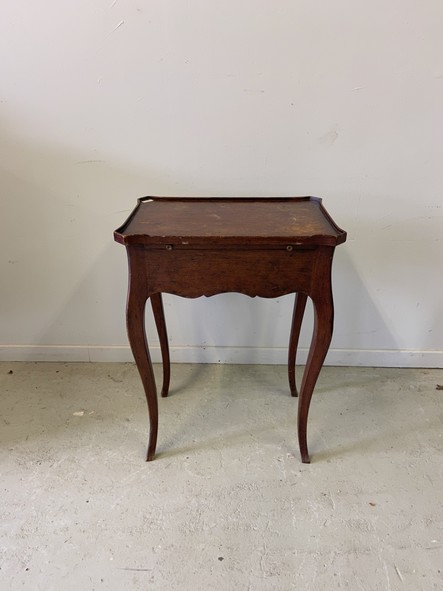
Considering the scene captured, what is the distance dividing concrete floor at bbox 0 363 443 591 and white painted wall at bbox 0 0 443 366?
Result: 0.21m

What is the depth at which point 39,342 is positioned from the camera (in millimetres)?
1672

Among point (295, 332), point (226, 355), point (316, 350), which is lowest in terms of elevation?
point (226, 355)

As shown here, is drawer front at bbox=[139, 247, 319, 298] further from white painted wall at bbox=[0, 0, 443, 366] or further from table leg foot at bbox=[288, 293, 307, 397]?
white painted wall at bbox=[0, 0, 443, 366]

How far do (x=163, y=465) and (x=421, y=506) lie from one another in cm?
70

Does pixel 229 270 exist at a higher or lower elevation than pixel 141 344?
higher

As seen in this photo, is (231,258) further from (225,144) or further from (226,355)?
(226,355)

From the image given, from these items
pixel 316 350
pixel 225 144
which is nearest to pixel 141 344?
pixel 316 350

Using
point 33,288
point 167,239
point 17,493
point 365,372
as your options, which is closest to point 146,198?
point 167,239

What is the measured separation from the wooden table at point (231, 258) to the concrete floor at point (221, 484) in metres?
0.32

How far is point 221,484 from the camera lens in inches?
46.1

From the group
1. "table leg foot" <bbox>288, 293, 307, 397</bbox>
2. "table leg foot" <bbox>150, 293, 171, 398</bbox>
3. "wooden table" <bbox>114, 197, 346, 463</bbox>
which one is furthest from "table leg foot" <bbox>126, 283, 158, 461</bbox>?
"table leg foot" <bbox>288, 293, 307, 397</bbox>

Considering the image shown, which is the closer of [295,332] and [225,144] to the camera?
[225,144]

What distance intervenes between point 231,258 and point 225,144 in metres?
0.52

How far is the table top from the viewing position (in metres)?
0.95
